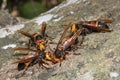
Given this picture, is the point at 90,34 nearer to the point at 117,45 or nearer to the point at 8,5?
the point at 117,45

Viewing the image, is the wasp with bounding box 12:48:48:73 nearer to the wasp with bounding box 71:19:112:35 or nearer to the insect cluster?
the insect cluster

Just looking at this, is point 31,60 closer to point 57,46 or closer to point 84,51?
point 57,46

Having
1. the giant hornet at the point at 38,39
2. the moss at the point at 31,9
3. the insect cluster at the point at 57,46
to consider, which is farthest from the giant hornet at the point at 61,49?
the moss at the point at 31,9

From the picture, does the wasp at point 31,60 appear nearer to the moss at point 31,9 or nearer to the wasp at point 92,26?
the wasp at point 92,26

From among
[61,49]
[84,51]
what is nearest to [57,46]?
[61,49]

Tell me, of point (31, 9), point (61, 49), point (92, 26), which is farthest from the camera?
point (31, 9)

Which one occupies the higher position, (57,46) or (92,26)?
(92,26)

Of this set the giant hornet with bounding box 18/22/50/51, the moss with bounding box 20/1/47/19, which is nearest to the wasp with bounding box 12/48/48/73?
the giant hornet with bounding box 18/22/50/51

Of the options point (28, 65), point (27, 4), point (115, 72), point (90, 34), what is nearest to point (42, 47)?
point (28, 65)
